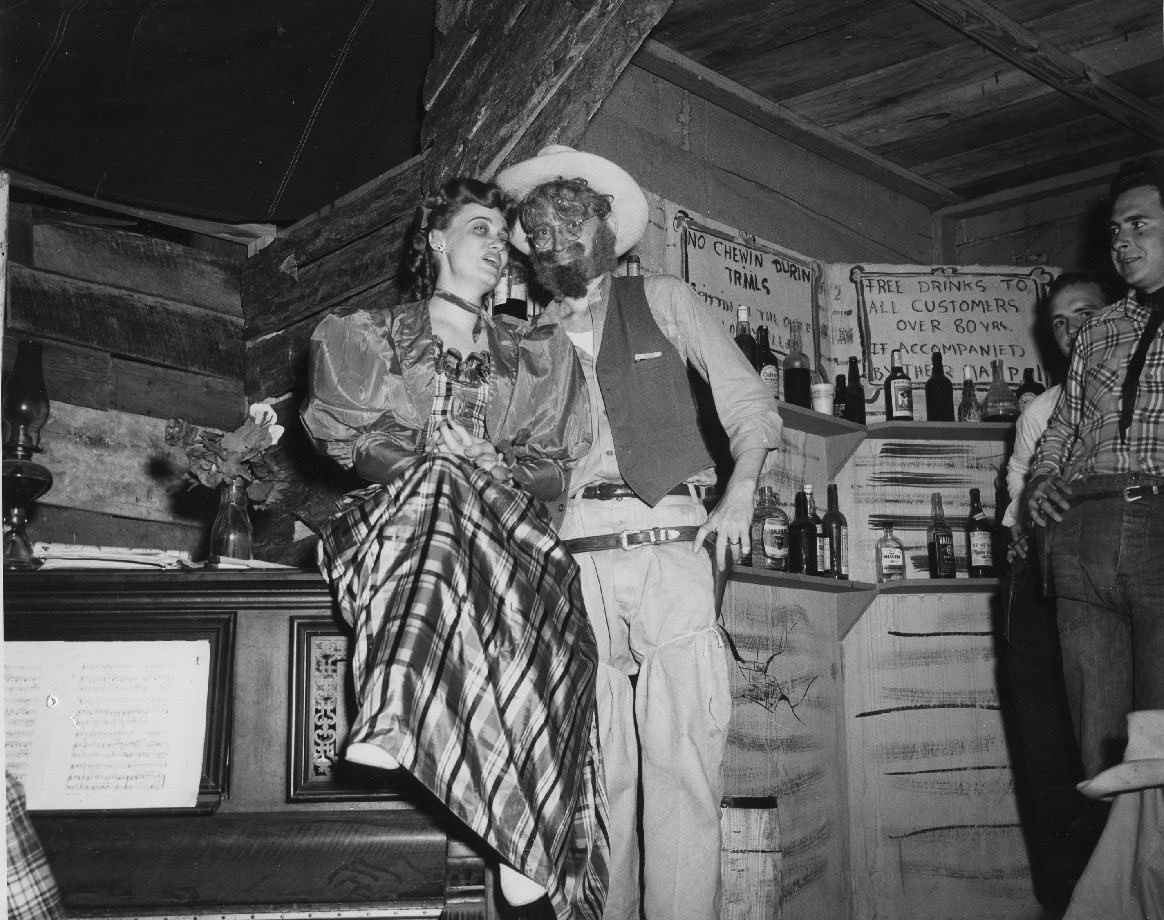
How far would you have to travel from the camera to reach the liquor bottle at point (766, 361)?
4.40 metres

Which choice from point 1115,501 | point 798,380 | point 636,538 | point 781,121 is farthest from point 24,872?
point 781,121

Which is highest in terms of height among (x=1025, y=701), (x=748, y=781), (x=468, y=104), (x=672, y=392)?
(x=468, y=104)

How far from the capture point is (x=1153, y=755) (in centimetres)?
222

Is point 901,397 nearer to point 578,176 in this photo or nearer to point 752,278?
point 752,278

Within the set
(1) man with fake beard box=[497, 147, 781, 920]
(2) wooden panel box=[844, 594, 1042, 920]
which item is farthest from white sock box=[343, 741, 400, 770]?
(2) wooden panel box=[844, 594, 1042, 920]

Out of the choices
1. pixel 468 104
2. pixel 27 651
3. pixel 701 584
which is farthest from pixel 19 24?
pixel 701 584

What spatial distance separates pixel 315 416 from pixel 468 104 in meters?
1.45

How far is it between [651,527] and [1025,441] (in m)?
1.88

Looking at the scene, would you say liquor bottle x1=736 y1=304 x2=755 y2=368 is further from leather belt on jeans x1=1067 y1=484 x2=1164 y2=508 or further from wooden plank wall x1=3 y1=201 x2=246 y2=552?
wooden plank wall x1=3 y1=201 x2=246 y2=552

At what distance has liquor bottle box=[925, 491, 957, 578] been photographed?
467cm

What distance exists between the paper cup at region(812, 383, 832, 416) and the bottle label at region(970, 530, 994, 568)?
78cm

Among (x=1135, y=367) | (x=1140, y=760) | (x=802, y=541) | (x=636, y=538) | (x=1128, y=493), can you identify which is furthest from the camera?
(x=802, y=541)

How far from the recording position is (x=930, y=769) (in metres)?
4.45

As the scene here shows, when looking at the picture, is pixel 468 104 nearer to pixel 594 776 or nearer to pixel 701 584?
pixel 701 584
